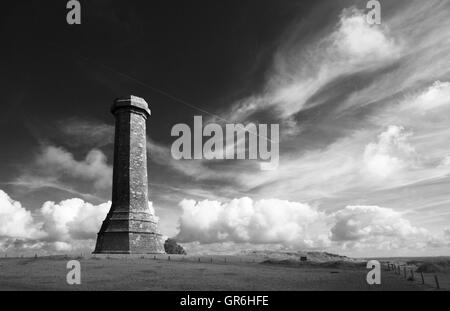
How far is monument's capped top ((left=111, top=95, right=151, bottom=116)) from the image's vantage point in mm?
37375

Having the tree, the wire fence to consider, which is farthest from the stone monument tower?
the wire fence

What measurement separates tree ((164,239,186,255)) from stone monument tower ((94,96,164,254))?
51.7 ft

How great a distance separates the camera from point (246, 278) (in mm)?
20750

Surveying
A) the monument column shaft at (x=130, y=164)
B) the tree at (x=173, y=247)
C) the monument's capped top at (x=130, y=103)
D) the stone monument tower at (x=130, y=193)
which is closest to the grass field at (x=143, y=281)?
the stone monument tower at (x=130, y=193)

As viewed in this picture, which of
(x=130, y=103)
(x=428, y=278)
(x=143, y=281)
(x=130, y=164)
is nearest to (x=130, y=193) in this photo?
(x=130, y=164)

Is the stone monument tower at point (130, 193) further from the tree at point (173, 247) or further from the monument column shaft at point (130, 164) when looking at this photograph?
the tree at point (173, 247)

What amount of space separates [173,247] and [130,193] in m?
19.8

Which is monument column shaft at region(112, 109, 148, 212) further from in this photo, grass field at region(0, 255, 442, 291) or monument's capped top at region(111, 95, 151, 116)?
grass field at region(0, 255, 442, 291)

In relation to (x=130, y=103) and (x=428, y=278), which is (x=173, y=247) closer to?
(x=130, y=103)

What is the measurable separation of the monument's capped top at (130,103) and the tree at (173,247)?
21998 millimetres
